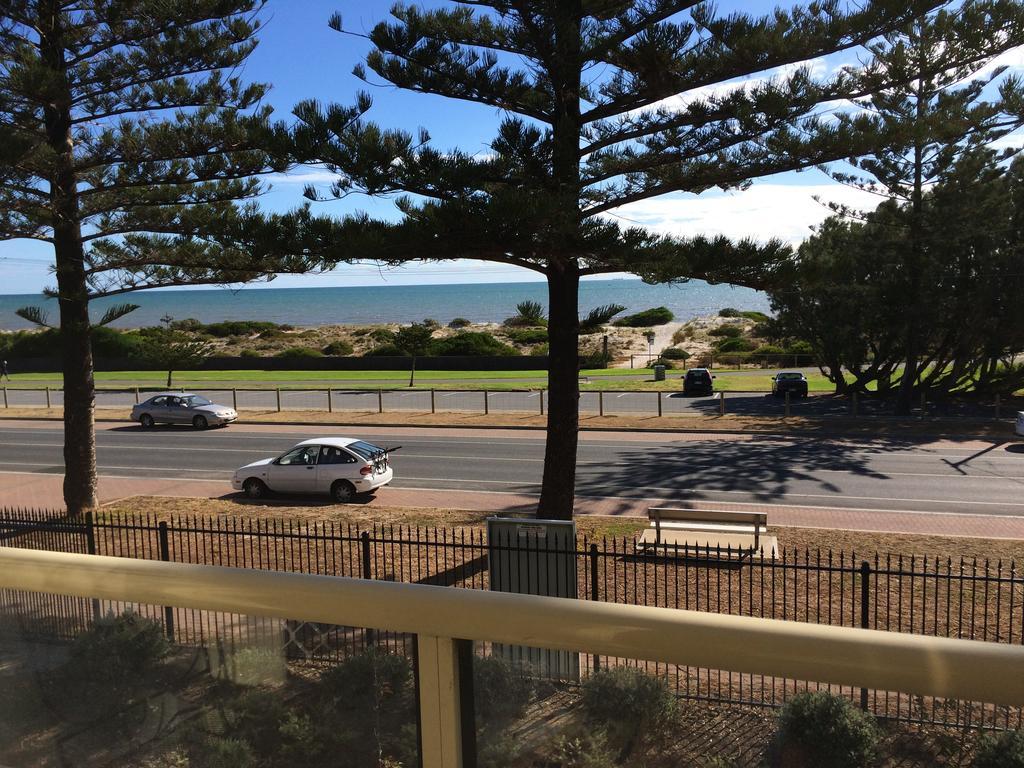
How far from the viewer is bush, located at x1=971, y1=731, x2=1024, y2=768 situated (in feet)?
4.59

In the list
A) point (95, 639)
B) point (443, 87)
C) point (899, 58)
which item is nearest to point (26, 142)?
point (443, 87)

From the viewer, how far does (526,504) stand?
17.5 m

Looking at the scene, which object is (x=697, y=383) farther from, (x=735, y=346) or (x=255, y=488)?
(x=735, y=346)

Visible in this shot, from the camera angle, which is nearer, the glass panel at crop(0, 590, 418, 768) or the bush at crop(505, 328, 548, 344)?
the glass panel at crop(0, 590, 418, 768)

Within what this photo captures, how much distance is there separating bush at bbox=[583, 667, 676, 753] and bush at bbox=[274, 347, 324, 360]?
202 feet

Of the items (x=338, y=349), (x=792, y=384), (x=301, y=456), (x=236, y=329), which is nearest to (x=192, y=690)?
(x=301, y=456)

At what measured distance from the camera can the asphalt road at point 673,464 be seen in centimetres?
1817

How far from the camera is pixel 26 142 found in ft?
44.0

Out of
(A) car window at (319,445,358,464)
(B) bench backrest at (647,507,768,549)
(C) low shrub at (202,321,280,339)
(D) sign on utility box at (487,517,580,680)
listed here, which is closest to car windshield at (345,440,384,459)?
(A) car window at (319,445,358,464)

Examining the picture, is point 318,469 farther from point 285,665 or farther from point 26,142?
point 285,665

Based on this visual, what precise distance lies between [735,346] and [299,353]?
32611 millimetres

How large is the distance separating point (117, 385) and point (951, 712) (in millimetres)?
54218

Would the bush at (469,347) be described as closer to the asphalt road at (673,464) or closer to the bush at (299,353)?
the bush at (299,353)

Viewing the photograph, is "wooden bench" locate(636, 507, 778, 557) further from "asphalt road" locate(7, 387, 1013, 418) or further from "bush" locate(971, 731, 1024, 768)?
"asphalt road" locate(7, 387, 1013, 418)
